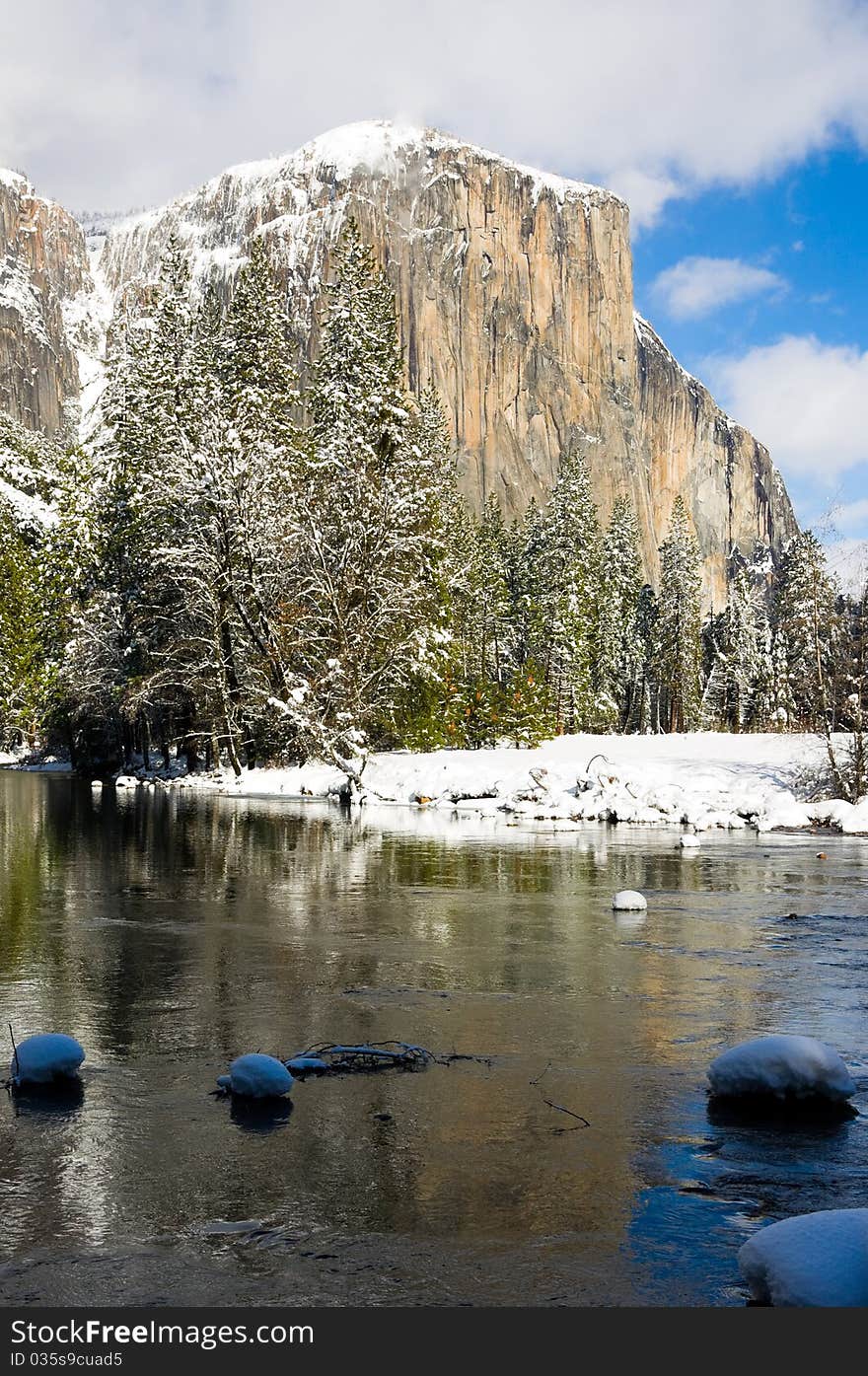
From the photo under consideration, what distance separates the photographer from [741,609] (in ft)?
324

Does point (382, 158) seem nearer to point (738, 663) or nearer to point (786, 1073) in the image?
point (738, 663)

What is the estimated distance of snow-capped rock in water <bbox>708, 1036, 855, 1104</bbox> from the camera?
6.48 meters

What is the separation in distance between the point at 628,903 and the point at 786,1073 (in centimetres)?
681

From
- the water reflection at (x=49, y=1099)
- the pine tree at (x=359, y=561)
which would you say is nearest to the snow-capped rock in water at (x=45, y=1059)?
the water reflection at (x=49, y=1099)

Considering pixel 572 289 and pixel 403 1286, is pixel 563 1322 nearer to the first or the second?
pixel 403 1286

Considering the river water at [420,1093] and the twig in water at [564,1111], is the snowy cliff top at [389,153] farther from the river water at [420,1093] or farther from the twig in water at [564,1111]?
the twig in water at [564,1111]

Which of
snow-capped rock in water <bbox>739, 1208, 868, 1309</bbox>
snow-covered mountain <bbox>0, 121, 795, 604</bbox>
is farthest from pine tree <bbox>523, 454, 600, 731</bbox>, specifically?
snow-covered mountain <bbox>0, 121, 795, 604</bbox>

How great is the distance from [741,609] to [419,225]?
363ft

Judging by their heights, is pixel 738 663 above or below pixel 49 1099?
above

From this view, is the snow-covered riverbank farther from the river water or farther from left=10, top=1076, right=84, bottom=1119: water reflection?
left=10, top=1076, right=84, bottom=1119: water reflection

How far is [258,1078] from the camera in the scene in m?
6.51

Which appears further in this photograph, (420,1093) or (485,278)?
(485,278)

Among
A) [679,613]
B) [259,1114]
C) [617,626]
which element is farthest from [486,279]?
[259,1114]

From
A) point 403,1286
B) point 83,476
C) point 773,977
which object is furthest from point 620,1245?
point 83,476
